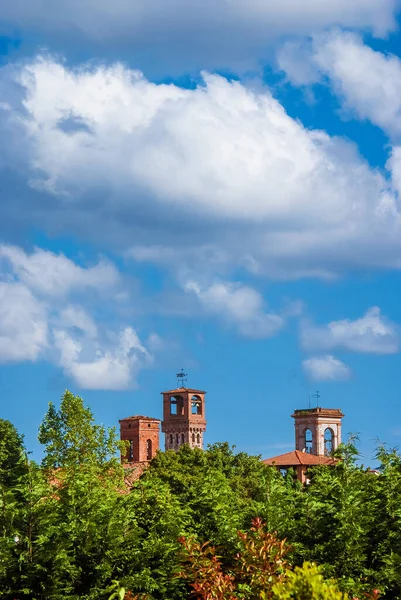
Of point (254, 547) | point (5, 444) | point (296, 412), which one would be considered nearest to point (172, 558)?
point (254, 547)

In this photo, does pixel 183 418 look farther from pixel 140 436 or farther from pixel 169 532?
pixel 169 532

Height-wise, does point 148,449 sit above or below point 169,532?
above

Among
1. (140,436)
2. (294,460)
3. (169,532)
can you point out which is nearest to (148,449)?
(140,436)

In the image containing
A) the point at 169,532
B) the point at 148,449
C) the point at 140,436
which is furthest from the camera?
the point at 148,449

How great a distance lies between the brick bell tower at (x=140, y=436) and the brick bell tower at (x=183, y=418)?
665 cm

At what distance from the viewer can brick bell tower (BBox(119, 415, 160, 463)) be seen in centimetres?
11719

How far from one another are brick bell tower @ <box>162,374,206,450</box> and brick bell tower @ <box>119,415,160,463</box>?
665 cm

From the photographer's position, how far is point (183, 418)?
12669 centimetres

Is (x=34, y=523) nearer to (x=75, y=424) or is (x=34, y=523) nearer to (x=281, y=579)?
(x=281, y=579)

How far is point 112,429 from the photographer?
180 feet

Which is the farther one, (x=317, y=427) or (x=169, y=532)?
(x=317, y=427)

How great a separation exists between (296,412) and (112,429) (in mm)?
72378

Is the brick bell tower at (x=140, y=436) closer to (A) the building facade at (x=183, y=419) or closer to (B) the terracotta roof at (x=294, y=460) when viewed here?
(A) the building facade at (x=183, y=419)

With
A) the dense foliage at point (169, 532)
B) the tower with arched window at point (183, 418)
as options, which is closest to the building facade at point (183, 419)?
the tower with arched window at point (183, 418)
